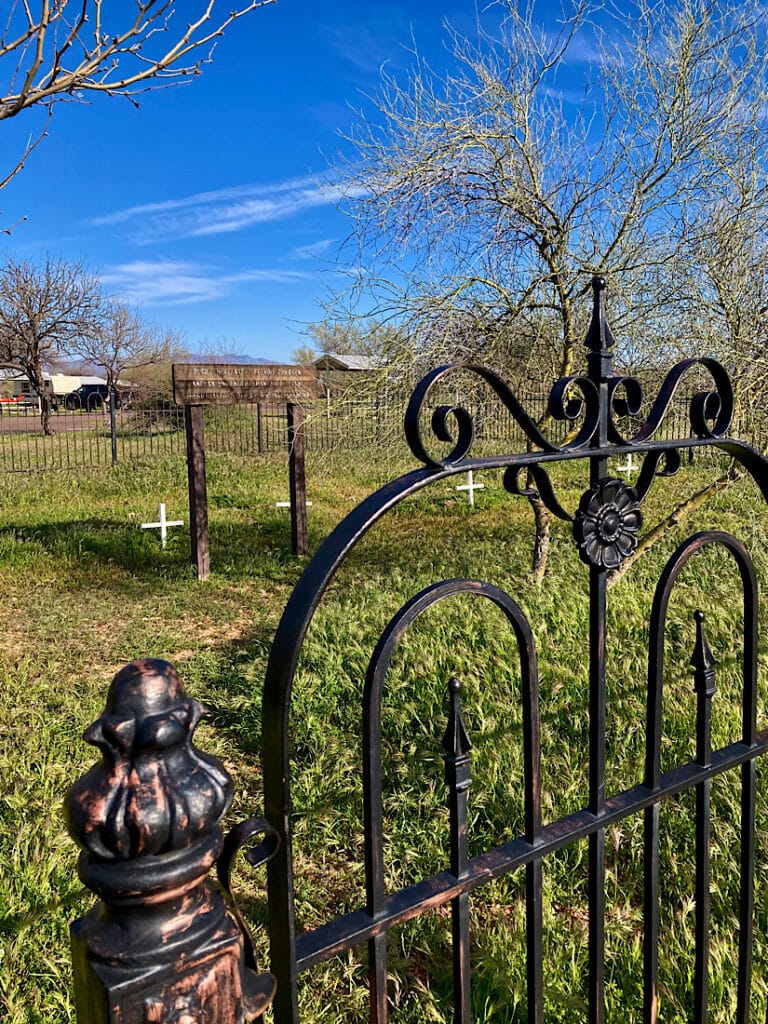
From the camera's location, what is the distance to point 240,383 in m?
8.20

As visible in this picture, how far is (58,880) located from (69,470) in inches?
478

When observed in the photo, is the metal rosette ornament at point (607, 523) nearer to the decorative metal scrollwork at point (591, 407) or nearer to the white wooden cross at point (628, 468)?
the decorative metal scrollwork at point (591, 407)

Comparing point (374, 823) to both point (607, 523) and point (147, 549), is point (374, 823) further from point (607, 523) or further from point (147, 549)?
point (147, 549)

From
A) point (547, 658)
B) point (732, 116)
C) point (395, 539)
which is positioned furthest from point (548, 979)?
point (395, 539)

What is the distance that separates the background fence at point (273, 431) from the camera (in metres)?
6.39

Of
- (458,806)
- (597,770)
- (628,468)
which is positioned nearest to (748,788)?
(597,770)

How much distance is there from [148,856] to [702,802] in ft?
3.31

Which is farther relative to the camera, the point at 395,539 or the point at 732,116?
the point at 395,539

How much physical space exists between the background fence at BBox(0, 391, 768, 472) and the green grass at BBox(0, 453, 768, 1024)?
2.07ft

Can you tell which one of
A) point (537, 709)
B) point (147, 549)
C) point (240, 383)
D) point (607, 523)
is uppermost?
point (240, 383)

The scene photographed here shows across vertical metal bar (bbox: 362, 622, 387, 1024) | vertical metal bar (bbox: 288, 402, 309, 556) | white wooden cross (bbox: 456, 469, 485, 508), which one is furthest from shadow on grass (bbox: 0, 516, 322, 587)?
vertical metal bar (bbox: 362, 622, 387, 1024)

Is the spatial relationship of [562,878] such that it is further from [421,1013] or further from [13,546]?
[13,546]

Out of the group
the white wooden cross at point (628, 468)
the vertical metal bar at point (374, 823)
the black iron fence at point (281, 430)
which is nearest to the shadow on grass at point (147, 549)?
the black iron fence at point (281, 430)

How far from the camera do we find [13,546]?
8.09 meters
